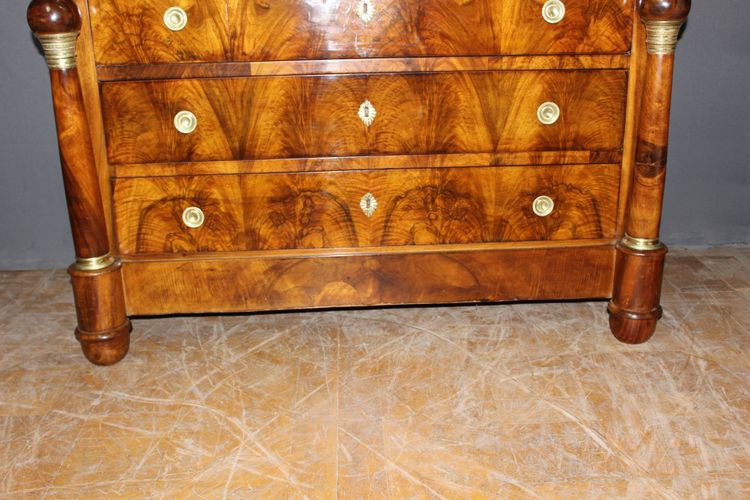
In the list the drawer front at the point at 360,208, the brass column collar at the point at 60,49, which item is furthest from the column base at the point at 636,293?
the brass column collar at the point at 60,49

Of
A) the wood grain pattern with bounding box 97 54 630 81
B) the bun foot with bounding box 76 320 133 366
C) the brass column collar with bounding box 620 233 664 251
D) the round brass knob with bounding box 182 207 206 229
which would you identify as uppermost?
the wood grain pattern with bounding box 97 54 630 81

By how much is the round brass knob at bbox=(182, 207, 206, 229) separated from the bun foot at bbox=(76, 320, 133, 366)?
317 mm

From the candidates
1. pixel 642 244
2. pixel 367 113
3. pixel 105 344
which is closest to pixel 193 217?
pixel 105 344

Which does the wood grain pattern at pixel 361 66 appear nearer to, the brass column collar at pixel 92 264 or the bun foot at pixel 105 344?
the brass column collar at pixel 92 264

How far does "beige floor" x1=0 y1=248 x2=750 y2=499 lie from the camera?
1510 millimetres

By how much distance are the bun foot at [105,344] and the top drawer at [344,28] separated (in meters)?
0.67

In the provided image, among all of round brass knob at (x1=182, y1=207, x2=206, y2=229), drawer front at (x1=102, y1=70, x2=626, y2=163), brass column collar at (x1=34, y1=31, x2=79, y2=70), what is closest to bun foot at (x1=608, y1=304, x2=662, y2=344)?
drawer front at (x1=102, y1=70, x2=626, y2=163)

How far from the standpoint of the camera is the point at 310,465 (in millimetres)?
1561

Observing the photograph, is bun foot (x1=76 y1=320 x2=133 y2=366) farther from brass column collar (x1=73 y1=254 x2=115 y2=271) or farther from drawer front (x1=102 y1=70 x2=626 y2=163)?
drawer front (x1=102 y1=70 x2=626 y2=163)

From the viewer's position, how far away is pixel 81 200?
71.2 inches

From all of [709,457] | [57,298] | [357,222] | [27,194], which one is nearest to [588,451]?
[709,457]

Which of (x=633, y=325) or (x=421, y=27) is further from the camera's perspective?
(x=633, y=325)

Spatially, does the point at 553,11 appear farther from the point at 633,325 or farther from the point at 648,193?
the point at 633,325

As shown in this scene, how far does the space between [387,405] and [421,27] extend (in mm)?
878
